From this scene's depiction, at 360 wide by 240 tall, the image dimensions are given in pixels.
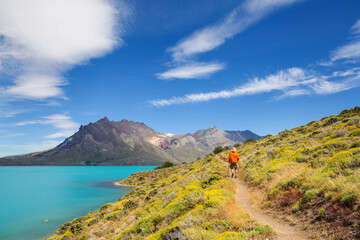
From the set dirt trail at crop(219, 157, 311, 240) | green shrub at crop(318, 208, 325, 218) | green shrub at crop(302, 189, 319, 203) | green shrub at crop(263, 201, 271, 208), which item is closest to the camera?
dirt trail at crop(219, 157, 311, 240)

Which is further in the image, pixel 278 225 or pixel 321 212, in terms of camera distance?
pixel 278 225

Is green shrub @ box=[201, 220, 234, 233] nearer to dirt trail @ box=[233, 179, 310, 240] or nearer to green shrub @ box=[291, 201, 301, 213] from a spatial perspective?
dirt trail @ box=[233, 179, 310, 240]

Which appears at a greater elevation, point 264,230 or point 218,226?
point 264,230

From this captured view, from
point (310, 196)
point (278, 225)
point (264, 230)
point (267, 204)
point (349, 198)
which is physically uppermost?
point (349, 198)

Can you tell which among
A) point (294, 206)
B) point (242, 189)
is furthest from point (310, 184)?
point (242, 189)

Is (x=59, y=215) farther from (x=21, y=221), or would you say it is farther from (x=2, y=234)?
(x=2, y=234)

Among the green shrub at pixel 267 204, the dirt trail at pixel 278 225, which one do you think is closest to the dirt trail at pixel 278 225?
the dirt trail at pixel 278 225

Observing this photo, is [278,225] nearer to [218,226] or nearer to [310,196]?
[310,196]

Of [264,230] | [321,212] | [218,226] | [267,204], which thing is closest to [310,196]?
[321,212]

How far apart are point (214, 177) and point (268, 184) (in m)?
7.13

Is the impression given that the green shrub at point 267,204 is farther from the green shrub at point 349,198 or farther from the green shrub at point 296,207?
the green shrub at point 349,198

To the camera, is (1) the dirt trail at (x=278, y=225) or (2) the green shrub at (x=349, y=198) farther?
(2) the green shrub at (x=349, y=198)

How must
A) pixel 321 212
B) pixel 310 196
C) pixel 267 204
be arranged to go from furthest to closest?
pixel 267 204
pixel 310 196
pixel 321 212

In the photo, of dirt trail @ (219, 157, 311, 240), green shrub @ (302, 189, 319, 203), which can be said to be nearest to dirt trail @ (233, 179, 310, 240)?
dirt trail @ (219, 157, 311, 240)
